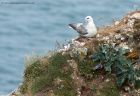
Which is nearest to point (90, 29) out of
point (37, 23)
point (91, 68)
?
point (91, 68)

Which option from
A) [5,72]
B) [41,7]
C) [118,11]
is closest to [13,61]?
[5,72]

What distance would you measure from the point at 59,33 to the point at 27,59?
127 ft

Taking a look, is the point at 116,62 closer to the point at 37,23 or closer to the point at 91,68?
the point at 91,68

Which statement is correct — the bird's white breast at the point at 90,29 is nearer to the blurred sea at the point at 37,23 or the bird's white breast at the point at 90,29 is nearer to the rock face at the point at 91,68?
the rock face at the point at 91,68

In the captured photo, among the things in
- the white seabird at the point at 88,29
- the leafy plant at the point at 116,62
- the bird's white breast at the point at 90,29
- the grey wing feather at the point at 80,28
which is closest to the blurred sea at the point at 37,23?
the grey wing feather at the point at 80,28

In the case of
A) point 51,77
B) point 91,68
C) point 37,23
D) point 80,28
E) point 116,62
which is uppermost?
point 80,28

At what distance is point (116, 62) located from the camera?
17.4 metres

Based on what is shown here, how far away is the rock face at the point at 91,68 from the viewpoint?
680 inches

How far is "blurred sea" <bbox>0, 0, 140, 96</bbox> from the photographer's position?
171ft

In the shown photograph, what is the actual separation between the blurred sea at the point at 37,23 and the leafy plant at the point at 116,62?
29.1 m

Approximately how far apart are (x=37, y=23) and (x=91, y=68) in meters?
45.2

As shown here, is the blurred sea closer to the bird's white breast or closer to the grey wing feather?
the grey wing feather

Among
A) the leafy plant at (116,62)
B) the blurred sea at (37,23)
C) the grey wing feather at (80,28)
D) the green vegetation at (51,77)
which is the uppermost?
the grey wing feather at (80,28)

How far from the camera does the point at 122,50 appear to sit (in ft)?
57.8
